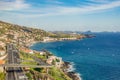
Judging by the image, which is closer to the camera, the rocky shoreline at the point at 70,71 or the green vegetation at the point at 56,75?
the green vegetation at the point at 56,75

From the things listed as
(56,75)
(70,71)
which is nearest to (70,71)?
(70,71)

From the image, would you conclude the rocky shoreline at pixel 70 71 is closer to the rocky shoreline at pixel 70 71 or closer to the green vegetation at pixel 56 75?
the rocky shoreline at pixel 70 71

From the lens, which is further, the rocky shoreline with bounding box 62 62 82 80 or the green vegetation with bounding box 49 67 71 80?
the rocky shoreline with bounding box 62 62 82 80

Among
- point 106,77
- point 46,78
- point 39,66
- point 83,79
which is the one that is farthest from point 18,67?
point 106,77

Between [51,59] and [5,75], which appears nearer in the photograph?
[5,75]

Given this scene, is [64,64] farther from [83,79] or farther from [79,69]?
[83,79]

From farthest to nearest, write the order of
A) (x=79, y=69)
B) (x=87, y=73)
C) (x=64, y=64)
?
(x=64, y=64)
(x=79, y=69)
(x=87, y=73)

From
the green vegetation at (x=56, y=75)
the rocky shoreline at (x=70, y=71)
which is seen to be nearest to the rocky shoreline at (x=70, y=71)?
the rocky shoreline at (x=70, y=71)

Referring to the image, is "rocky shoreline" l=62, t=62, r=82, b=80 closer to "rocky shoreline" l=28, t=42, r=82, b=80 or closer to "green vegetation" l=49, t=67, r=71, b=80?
"rocky shoreline" l=28, t=42, r=82, b=80

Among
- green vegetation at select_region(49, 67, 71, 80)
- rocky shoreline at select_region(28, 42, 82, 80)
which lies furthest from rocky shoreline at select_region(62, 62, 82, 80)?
green vegetation at select_region(49, 67, 71, 80)

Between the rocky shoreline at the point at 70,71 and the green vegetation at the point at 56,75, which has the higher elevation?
the green vegetation at the point at 56,75

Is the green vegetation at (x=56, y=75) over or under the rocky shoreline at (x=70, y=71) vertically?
over
